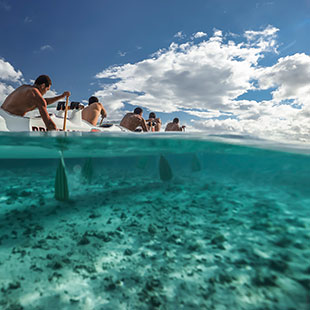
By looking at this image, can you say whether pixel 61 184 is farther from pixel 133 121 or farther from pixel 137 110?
pixel 137 110

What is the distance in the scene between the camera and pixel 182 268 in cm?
263

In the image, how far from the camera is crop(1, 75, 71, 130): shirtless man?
446 centimetres

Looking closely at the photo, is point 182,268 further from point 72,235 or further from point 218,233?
point 72,235

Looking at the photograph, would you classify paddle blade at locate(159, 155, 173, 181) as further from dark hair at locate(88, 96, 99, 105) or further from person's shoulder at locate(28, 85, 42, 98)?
person's shoulder at locate(28, 85, 42, 98)

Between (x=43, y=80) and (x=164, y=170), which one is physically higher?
(x=43, y=80)

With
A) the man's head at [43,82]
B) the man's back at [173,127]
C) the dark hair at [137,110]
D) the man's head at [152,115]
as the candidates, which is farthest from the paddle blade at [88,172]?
the man's back at [173,127]

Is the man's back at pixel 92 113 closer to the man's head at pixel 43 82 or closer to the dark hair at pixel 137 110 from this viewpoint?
the dark hair at pixel 137 110

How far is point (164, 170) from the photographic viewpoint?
8281 millimetres

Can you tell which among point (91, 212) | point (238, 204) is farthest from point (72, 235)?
point (238, 204)

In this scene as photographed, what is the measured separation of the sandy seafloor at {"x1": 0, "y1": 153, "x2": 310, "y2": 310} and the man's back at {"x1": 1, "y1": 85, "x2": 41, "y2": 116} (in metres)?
2.41

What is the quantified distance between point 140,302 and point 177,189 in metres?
5.25

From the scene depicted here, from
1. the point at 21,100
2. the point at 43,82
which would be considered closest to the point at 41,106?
the point at 21,100

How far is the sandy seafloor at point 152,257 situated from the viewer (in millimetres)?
2133

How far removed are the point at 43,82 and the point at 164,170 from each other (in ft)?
17.5
